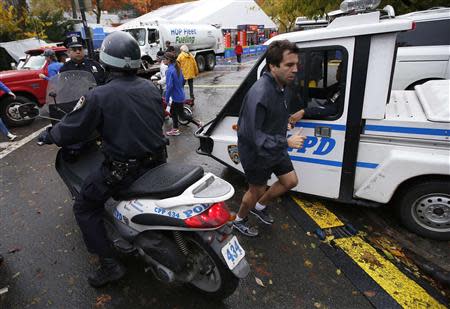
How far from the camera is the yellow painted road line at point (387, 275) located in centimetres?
247

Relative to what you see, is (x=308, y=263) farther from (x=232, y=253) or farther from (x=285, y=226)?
(x=232, y=253)

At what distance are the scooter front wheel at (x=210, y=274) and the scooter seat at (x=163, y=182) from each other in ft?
1.31

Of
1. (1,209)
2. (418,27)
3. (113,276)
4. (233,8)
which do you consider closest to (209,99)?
(418,27)

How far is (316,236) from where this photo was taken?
131 inches

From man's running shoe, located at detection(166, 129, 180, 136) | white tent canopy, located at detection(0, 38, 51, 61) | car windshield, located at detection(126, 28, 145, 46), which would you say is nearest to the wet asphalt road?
man's running shoe, located at detection(166, 129, 180, 136)

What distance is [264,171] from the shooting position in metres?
2.94

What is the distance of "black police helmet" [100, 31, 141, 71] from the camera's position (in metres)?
2.29

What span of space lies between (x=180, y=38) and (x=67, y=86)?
649 inches

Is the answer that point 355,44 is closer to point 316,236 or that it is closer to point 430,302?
point 316,236

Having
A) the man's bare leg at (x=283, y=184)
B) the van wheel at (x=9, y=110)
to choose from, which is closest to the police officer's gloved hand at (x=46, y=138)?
the man's bare leg at (x=283, y=184)

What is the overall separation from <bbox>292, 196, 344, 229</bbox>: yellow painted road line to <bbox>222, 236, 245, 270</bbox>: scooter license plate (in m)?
1.46

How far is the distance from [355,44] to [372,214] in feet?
6.55

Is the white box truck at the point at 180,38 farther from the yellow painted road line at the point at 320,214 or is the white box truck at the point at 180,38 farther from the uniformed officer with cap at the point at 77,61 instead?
the yellow painted road line at the point at 320,214

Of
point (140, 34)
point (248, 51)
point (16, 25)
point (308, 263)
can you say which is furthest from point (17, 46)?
point (308, 263)
